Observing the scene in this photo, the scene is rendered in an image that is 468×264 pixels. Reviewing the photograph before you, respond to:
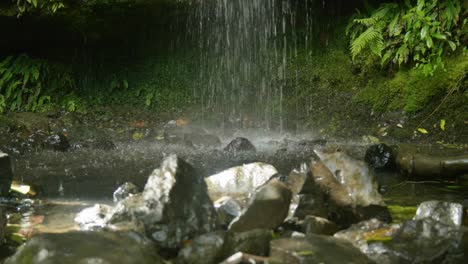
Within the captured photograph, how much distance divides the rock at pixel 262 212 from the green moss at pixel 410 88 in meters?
5.43

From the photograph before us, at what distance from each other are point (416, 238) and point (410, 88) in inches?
228

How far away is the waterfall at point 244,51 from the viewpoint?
1065cm

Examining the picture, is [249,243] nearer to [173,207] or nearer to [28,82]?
[173,207]

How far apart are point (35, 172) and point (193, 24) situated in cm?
608

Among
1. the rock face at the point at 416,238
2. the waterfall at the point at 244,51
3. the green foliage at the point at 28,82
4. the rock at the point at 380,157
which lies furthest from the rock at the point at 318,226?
the green foliage at the point at 28,82

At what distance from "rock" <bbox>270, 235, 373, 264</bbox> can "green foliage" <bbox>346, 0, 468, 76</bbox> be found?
578 cm

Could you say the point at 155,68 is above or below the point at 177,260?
above

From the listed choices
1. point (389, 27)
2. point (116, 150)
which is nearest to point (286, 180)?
point (116, 150)

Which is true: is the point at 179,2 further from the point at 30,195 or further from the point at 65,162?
the point at 30,195

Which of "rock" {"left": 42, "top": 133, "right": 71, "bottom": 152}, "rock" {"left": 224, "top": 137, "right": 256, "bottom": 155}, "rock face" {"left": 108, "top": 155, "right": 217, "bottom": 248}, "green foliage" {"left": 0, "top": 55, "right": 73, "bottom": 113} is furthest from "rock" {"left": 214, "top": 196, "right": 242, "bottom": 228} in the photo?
"green foliage" {"left": 0, "top": 55, "right": 73, "bottom": 113}

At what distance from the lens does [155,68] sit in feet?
38.6

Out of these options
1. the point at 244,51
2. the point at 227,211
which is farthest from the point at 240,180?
the point at 244,51

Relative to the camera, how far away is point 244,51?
11266mm

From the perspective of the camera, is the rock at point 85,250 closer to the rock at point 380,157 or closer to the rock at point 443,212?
the rock at point 443,212
